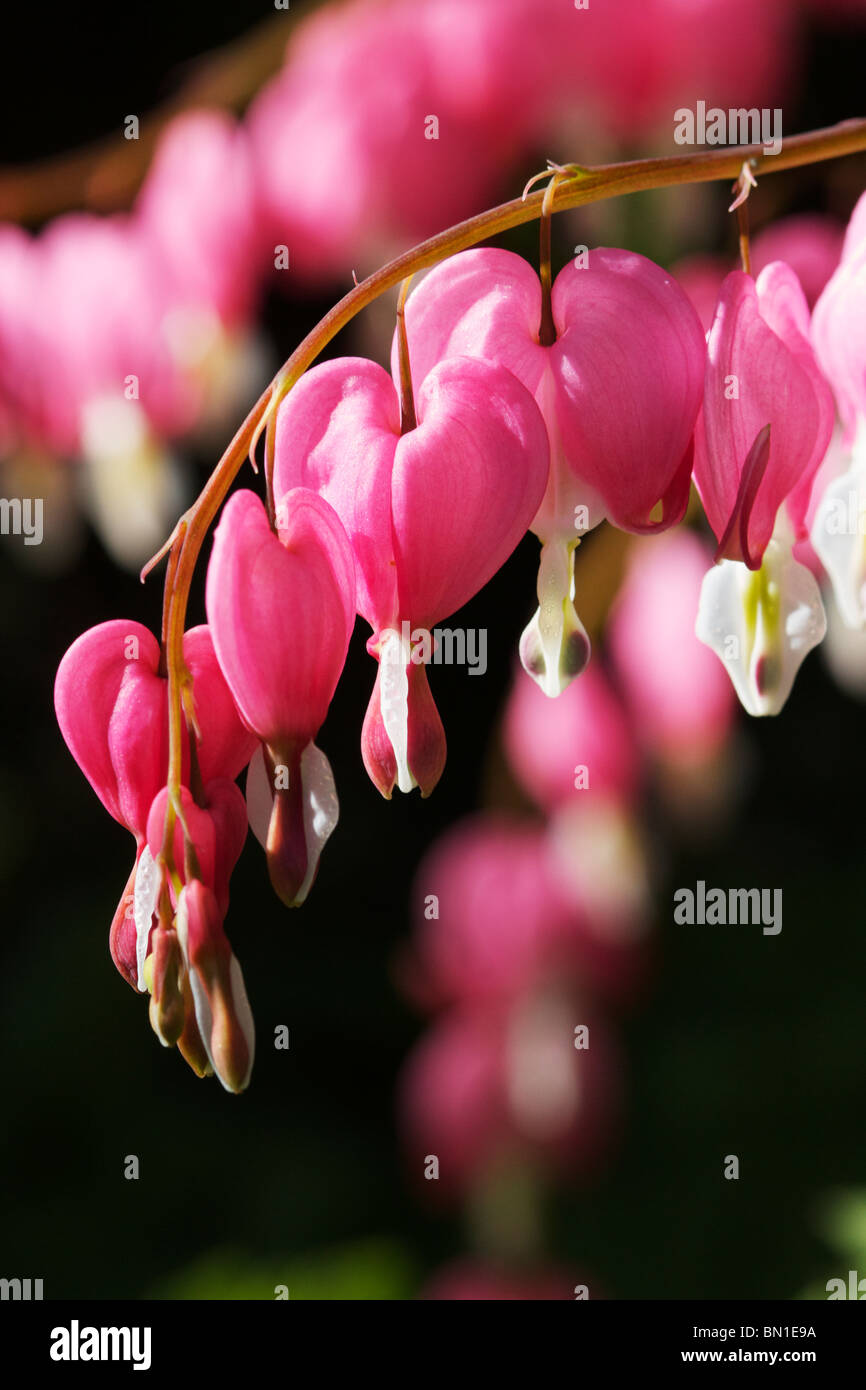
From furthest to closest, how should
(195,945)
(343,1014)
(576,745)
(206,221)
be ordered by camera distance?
(343,1014) → (576,745) → (206,221) → (195,945)

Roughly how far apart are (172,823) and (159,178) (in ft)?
4.26

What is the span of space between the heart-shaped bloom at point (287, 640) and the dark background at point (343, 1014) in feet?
5.43

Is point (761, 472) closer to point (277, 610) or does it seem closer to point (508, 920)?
point (277, 610)

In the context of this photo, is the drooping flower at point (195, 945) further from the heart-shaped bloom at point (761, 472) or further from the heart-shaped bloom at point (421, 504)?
the heart-shaped bloom at point (761, 472)

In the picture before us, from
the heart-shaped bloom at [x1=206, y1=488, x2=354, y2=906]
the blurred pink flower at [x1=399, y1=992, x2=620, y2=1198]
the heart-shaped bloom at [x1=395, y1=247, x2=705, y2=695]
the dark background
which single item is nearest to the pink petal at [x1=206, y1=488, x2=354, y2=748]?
the heart-shaped bloom at [x1=206, y1=488, x2=354, y2=906]

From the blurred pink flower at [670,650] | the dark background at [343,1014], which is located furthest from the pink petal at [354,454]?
the dark background at [343,1014]

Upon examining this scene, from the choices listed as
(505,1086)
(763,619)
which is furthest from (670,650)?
(763,619)

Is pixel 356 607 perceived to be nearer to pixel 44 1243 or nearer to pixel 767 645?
pixel 767 645

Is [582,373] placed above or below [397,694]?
above

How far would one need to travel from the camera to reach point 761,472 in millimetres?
692

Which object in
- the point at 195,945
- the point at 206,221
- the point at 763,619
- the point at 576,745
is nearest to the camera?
the point at 195,945

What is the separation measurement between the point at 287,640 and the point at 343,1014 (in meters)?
2.30

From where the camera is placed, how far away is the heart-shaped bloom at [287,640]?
2.15 ft

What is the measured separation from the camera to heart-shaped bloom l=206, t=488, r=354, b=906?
66cm
